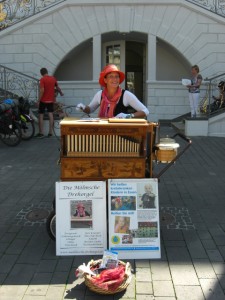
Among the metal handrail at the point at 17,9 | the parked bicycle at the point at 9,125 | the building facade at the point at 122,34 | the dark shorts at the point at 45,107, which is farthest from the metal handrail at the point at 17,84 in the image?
the parked bicycle at the point at 9,125

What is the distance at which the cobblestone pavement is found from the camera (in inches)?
142

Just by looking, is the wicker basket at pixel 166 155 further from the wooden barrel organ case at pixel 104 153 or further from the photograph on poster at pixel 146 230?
the photograph on poster at pixel 146 230

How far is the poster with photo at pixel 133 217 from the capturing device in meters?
4.07

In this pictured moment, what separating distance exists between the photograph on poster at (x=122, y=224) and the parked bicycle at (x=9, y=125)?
703 cm

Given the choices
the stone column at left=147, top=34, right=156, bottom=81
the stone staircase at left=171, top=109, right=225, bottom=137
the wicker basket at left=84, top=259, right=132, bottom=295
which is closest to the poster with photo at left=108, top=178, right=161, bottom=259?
the wicker basket at left=84, top=259, right=132, bottom=295

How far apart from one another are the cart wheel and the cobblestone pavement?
97 mm

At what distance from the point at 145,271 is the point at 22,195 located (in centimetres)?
303

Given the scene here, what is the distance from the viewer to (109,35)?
15766 millimetres

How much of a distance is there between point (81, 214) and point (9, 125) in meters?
6.86

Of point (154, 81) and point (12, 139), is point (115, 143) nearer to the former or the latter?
point (12, 139)

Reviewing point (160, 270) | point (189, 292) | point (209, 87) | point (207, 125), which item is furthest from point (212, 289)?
point (209, 87)

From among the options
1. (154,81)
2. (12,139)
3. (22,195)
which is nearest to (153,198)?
(22,195)

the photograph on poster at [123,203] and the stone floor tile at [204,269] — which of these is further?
the photograph on poster at [123,203]

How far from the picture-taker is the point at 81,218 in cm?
414
